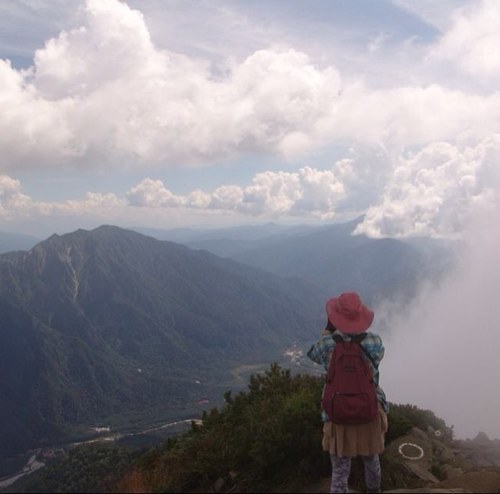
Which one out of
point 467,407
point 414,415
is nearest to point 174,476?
point 414,415

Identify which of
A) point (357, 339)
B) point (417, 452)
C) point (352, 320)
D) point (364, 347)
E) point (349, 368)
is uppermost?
point (352, 320)

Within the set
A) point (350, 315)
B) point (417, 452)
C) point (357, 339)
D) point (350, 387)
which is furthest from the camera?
point (417, 452)

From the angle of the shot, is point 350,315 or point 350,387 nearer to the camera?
point 350,387

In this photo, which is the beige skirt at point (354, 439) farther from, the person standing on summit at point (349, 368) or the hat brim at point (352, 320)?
the hat brim at point (352, 320)

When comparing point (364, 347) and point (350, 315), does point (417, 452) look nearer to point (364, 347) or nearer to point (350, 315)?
point (364, 347)

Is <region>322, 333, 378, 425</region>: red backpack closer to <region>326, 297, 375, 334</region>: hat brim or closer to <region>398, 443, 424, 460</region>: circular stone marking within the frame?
<region>326, 297, 375, 334</region>: hat brim

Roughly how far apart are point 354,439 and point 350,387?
104cm

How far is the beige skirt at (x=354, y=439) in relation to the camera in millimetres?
9109

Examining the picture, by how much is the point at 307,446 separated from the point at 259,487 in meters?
1.48

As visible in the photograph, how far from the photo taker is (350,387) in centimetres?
888

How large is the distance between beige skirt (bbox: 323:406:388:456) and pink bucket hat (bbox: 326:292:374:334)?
1751 millimetres

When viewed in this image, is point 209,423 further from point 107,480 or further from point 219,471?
point 107,480

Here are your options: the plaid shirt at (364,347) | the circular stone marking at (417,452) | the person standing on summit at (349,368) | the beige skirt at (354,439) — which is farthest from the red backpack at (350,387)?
the circular stone marking at (417,452)

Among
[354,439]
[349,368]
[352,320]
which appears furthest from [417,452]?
[352,320]
